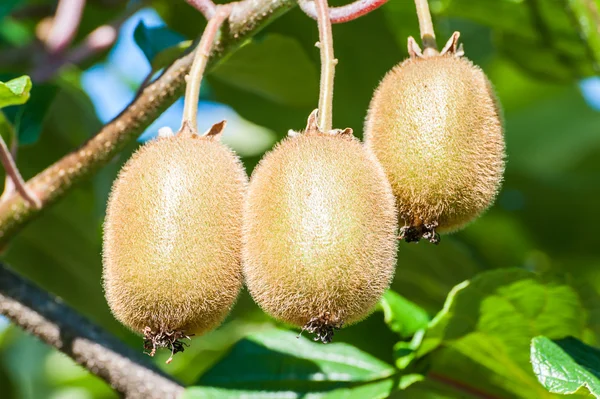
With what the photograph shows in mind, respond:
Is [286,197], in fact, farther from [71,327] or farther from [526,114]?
[526,114]

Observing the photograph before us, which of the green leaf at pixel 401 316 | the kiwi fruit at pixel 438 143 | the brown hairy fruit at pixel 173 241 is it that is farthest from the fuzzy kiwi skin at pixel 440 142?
the green leaf at pixel 401 316

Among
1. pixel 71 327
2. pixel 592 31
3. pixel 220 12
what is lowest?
pixel 71 327

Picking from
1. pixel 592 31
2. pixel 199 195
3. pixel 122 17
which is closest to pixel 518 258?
pixel 592 31

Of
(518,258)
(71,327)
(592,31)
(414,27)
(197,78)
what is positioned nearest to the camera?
(197,78)

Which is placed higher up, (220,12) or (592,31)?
(220,12)

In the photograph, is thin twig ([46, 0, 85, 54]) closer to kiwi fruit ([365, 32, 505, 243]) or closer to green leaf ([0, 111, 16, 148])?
green leaf ([0, 111, 16, 148])

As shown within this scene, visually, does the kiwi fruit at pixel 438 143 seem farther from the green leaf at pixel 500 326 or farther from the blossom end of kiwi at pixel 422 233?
the green leaf at pixel 500 326

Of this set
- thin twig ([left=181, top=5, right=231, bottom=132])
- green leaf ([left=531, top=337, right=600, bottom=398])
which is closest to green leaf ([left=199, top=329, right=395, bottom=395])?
green leaf ([left=531, top=337, right=600, bottom=398])
